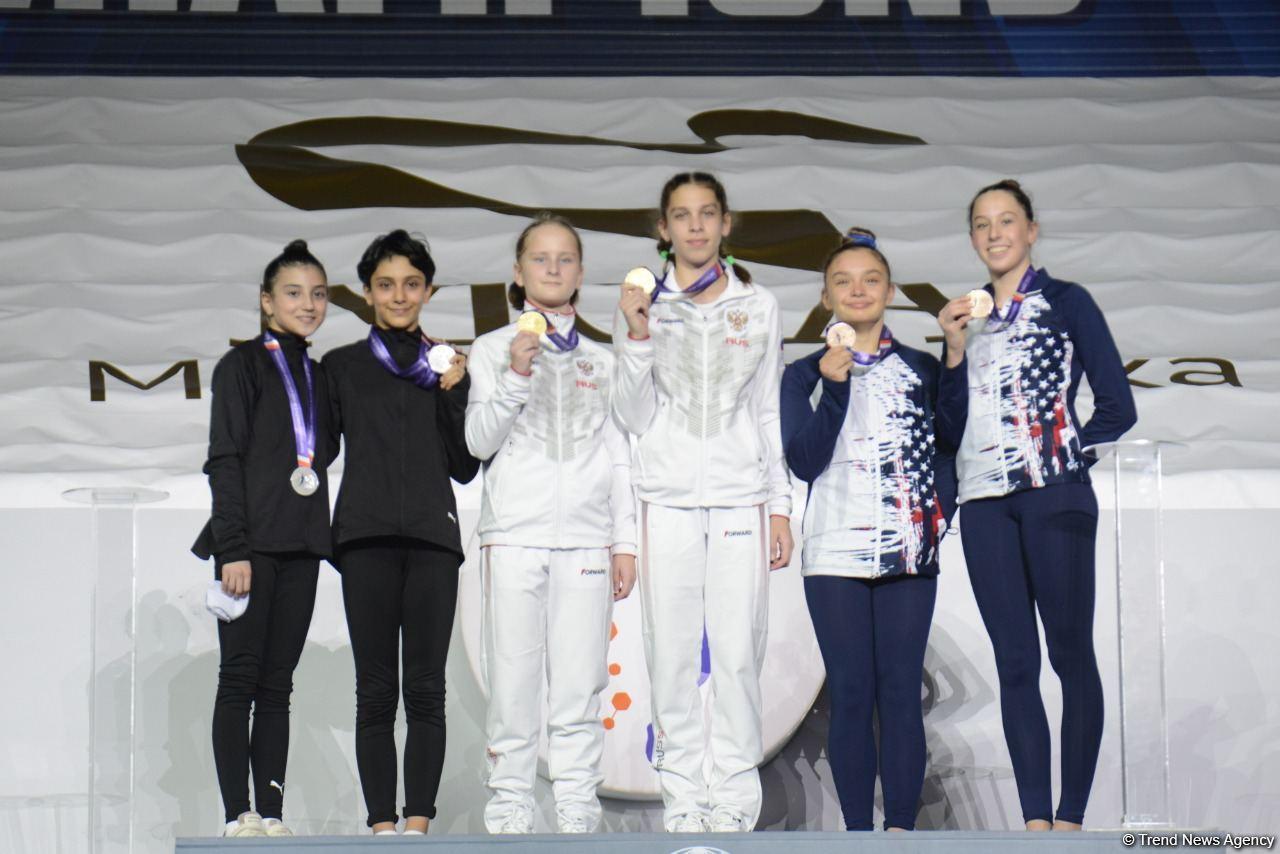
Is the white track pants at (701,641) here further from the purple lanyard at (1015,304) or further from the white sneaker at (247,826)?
the white sneaker at (247,826)

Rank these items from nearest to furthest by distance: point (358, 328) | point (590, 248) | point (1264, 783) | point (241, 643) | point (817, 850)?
point (817, 850) < point (241, 643) < point (1264, 783) < point (358, 328) < point (590, 248)

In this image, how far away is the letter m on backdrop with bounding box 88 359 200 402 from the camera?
5.27 metres

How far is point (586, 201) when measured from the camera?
20.4ft

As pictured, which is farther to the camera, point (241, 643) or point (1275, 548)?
point (1275, 548)

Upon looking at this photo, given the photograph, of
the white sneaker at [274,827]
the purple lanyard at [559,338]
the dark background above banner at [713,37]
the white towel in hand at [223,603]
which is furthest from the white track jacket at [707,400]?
the dark background above banner at [713,37]

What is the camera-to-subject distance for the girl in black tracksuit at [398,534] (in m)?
3.25

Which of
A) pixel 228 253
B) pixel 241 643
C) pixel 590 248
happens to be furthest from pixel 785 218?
pixel 241 643

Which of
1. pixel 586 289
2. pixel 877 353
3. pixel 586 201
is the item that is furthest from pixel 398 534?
pixel 586 201

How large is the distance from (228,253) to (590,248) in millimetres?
1380

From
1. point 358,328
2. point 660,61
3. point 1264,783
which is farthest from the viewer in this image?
point 660,61

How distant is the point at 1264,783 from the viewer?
440cm

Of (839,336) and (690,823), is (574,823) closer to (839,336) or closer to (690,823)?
(690,823)

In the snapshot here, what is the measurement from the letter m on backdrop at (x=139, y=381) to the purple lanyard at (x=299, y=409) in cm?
192

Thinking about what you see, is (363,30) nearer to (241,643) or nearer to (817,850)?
(241,643)
